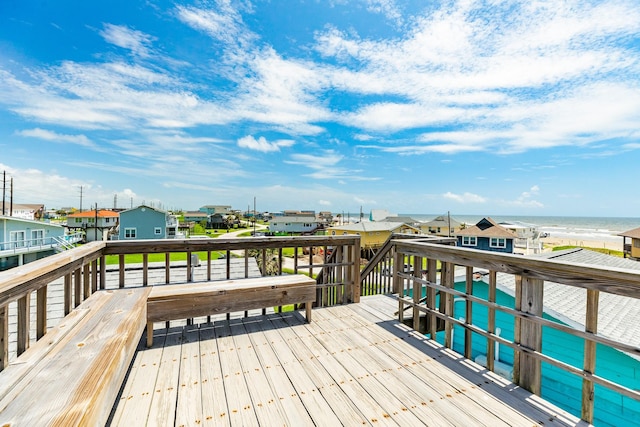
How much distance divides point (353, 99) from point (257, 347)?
1330 centimetres

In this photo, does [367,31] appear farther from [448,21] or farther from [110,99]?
[110,99]

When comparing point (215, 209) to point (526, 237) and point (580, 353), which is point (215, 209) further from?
point (580, 353)

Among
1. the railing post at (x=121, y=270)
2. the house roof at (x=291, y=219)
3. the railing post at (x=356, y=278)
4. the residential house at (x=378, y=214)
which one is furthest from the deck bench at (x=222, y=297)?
the house roof at (x=291, y=219)

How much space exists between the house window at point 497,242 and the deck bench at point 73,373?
99.0 feet

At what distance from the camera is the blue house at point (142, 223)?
29.8m

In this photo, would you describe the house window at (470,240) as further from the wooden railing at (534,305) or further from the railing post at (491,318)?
the railing post at (491,318)

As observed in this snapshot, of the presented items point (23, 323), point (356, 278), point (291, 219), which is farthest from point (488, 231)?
point (291, 219)

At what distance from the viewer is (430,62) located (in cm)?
809

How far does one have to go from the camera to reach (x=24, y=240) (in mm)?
20281

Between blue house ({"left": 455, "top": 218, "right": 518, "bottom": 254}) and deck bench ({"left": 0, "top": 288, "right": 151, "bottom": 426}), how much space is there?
27.0 metres

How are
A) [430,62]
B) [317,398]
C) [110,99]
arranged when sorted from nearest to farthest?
[317,398]
[430,62]
[110,99]

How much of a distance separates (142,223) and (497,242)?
36.3 m

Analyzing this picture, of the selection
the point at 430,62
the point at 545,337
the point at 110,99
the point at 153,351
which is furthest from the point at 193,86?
the point at 545,337

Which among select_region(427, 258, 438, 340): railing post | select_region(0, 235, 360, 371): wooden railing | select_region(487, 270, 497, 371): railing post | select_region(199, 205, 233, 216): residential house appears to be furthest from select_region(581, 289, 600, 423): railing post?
select_region(199, 205, 233, 216): residential house
